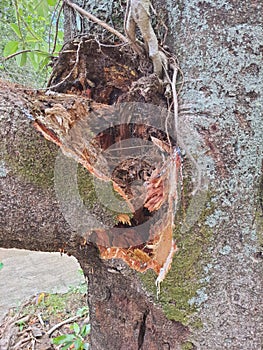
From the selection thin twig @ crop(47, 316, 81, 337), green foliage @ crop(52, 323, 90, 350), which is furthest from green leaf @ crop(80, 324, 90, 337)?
thin twig @ crop(47, 316, 81, 337)

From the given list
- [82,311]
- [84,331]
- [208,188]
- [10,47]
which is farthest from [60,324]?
[208,188]

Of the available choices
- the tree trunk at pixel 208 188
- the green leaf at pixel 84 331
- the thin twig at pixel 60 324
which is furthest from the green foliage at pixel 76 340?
the tree trunk at pixel 208 188

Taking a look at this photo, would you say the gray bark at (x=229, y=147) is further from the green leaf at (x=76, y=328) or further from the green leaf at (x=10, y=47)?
the green leaf at (x=76, y=328)

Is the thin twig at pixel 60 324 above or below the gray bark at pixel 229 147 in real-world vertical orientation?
below

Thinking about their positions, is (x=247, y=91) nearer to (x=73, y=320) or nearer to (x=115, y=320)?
(x=115, y=320)

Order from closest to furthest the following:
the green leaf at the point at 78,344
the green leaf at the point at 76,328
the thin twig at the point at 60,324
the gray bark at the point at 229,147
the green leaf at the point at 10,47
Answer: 1. the gray bark at the point at 229,147
2. the green leaf at the point at 10,47
3. the green leaf at the point at 78,344
4. the green leaf at the point at 76,328
5. the thin twig at the point at 60,324

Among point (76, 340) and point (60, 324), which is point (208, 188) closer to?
point (76, 340)
